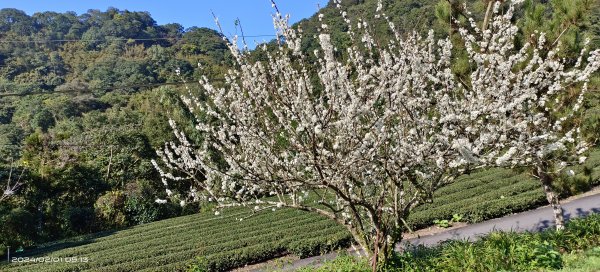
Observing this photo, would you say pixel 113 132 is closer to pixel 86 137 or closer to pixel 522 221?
pixel 86 137

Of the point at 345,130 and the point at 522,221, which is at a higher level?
the point at 345,130

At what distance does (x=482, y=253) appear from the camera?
6.57 metres

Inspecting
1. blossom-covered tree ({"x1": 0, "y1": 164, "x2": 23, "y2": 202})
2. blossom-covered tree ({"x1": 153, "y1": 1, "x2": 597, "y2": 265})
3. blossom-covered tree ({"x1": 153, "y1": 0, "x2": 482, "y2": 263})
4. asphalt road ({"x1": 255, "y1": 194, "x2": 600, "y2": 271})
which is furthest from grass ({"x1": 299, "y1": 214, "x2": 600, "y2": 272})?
blossom-covered tree ({"x1": 0, "y1": 164, "x2": 23, "y2": 202})

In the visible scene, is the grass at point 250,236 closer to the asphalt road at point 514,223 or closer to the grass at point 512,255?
the asphalt road at point 514,223

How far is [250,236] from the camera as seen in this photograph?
16188mm

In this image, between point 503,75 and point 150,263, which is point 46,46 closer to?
point 150,263

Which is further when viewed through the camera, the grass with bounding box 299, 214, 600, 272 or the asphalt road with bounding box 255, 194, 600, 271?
the asphalt road with bounding box 255, 194, 600, 271

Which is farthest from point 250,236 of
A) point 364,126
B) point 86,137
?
point 86,137

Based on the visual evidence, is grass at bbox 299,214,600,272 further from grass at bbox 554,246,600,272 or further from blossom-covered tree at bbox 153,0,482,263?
blossom-covered tree at bbox 153,0,482,263

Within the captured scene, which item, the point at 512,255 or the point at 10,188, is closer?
the point at 512,255

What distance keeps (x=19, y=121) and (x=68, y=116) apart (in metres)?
5.43

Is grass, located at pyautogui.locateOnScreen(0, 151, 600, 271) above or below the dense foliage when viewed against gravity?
below

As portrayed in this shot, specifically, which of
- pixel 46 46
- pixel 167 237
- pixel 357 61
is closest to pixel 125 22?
pixel 46 46

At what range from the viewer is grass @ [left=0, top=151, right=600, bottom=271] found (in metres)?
13.1
